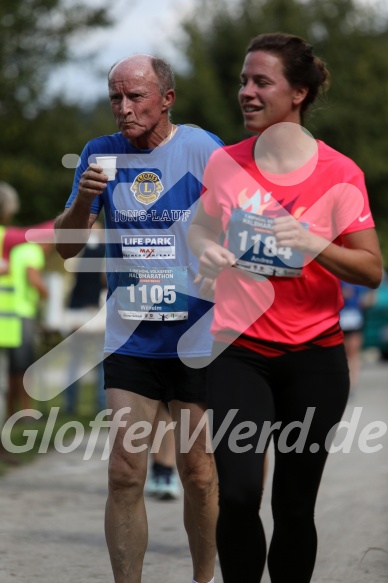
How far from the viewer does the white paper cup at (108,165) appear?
4.56 metres

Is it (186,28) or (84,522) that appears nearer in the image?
(84,522)

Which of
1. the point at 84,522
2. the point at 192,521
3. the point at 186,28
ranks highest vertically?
the point at 186,28

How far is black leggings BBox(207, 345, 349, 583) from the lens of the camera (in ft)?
13.7

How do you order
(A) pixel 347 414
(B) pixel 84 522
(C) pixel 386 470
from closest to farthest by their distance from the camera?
(B) pixel 84 522 < (C) pixel 386 470 < (A) pixel 347 414

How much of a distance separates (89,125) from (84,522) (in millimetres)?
25739

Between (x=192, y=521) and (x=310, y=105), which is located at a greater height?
(x=310, y=105)

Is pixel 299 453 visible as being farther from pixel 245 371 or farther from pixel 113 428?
pixel 113 428

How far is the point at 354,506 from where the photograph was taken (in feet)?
24.7

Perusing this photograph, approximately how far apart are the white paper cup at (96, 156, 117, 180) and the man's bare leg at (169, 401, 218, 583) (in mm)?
989

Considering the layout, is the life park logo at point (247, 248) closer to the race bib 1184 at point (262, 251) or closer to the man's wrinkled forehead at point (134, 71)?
the race bib 1184 at point (262, 251)

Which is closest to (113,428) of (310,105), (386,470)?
(310,105)

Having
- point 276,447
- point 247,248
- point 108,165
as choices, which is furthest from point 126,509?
point 108,165

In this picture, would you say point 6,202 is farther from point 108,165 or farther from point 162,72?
point 108,165

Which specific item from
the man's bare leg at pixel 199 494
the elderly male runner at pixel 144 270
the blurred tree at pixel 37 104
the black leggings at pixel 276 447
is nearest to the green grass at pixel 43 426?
the man's bare leg at pixel 199 494
